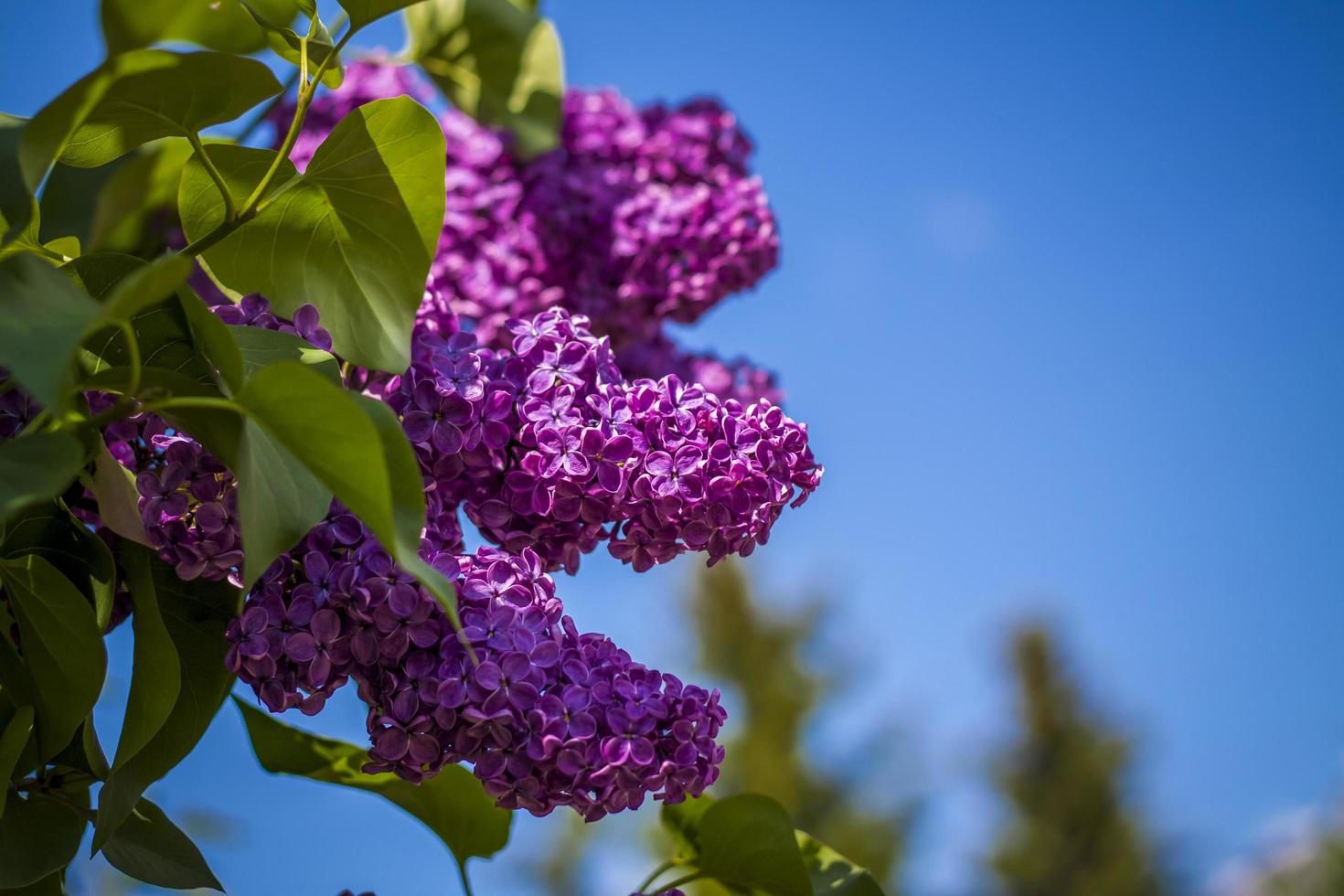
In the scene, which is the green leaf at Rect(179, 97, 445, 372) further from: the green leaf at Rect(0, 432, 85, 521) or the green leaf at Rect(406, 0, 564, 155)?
the green leaf at Rect(406, 0, 564, 155)

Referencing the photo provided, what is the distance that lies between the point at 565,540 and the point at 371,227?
180 mm

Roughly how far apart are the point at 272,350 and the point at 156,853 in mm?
245

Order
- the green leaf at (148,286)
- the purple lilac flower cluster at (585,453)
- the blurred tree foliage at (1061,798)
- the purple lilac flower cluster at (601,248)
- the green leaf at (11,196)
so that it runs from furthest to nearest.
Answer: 1. the blurred tree foliage at (1061,798)
2. the purple lilac flower cluster at (601,248)
3. the purple lilac flower cluster at (585,453)
4. the green leaf at (11,196)
5. the green leaf at (148,286)

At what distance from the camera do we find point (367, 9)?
60 cm

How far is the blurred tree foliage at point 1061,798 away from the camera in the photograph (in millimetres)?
13102

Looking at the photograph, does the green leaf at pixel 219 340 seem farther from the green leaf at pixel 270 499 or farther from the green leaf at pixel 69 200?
the green leaf at pixel 69 200

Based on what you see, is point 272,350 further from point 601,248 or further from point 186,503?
point 601,248

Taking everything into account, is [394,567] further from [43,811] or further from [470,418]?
[43,811]

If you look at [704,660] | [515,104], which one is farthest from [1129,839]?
[515,104]

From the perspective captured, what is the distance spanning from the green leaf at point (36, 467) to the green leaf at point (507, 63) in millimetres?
685

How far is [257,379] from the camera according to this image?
416 millimetres

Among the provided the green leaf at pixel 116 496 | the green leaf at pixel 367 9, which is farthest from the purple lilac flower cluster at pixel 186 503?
the green leaf at pixel 367 9

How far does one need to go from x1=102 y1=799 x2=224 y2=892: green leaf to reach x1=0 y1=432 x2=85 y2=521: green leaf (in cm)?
22

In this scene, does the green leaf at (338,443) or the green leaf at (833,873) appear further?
the green leaf at (833,873)
